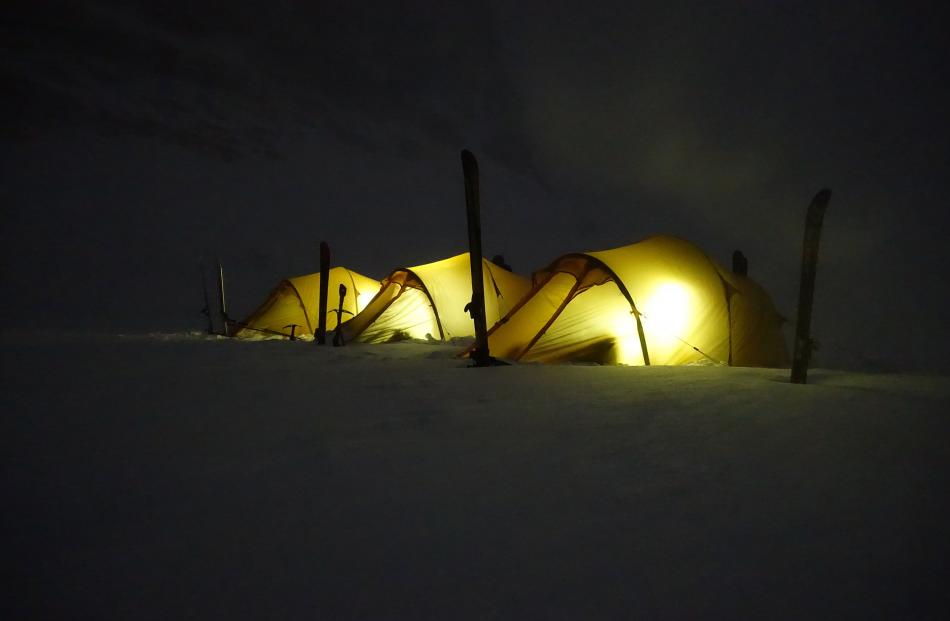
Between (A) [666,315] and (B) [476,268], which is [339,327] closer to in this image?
(B) [476,268]

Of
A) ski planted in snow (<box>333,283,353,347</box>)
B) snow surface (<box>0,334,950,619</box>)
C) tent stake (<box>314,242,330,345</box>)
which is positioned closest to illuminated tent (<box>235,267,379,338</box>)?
tent stake (<box>314,242,330,345</box>)

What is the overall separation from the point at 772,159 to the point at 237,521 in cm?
4360

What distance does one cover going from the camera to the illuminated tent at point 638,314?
592 cm

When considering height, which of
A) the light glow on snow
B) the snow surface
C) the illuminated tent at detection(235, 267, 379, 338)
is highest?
the illuminated tent at detection(235, 267, 379, 338)

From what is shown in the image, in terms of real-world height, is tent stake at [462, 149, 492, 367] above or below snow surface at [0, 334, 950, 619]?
above

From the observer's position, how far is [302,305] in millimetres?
11141

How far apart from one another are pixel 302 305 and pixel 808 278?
Answer: 10.6m

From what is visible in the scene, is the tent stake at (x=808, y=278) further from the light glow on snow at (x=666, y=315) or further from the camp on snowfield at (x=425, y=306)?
the camp on snowfield at (x=425, y=306)

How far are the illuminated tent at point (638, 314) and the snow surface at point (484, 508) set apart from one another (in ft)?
9.05

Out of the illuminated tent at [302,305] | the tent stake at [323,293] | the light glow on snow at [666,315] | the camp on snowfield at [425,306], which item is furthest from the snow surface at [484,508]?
the illuminated tent at [302,305]

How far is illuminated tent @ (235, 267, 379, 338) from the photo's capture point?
11.2m


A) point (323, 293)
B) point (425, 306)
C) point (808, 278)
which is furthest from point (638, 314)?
point (323, 293)

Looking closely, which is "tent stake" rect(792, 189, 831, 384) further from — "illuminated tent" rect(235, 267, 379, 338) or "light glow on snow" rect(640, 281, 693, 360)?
"illuminated tent" rect(235, 267, 379, 338)

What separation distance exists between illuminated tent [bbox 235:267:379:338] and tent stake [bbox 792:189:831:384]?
31.8 ft
